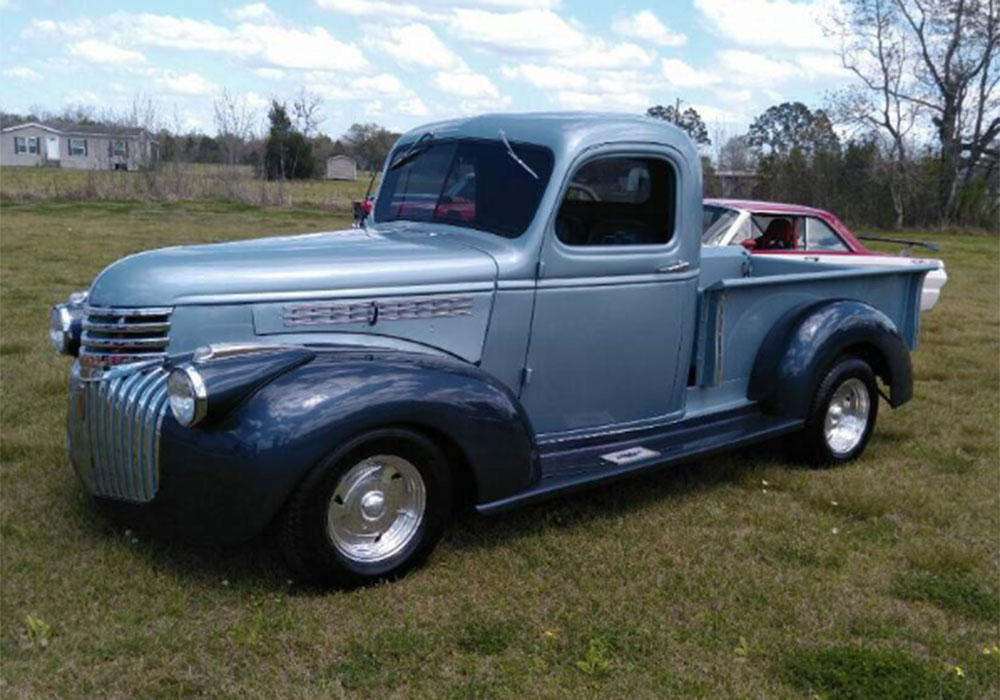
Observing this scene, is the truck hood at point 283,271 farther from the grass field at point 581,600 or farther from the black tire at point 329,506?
the grass field at point 581,600

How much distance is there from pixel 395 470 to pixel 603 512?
1.41 m

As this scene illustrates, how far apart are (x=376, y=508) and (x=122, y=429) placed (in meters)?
1.04

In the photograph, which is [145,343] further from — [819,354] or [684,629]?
[819,354]

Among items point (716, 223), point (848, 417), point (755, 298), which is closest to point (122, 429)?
point (755, 298)

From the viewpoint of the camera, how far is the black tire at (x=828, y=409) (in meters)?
5.53

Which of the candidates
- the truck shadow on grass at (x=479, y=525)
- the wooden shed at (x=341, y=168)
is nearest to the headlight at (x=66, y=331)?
the truck shadow on grass at (x=479, y=525)

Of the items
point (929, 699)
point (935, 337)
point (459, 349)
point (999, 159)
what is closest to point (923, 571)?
point (929, 699)

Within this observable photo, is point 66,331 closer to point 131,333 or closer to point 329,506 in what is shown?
point 131,333

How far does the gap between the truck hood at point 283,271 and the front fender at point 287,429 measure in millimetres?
347

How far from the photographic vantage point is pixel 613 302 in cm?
471

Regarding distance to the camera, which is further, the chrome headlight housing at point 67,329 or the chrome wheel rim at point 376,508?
the chrome headlight housing at point 67,329

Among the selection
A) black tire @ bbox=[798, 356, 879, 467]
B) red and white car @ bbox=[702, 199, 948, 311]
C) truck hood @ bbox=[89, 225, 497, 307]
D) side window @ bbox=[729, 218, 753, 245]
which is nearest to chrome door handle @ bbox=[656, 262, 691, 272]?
truck hood @ bbox=[89, 225, 497, 307]

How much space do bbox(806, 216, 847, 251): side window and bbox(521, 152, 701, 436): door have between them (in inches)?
236

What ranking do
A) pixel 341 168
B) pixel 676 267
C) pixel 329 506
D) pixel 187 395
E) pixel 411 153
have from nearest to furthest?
pixel 187 395 < pixel 329 506 < pixel 676 267 < pixel 411 153 < pixel 341 168
